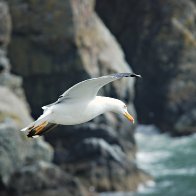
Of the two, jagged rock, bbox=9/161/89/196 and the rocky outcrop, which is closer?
the rocky outcrop

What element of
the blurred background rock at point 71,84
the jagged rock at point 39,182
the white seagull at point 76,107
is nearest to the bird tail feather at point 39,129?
the white seagull at point 76,107

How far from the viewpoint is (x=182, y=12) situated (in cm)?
7200

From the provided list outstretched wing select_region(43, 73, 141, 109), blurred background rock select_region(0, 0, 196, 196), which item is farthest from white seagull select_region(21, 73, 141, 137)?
blurred background rock select_region(0, 0, 196, 196)

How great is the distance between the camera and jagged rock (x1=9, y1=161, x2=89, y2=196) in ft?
145

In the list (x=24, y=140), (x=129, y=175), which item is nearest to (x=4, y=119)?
(x=24, y=140)

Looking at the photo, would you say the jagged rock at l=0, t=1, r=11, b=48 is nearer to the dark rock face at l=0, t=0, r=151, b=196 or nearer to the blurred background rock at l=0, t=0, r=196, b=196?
the blurred background rock at l=0, t=0, r=196, b=196

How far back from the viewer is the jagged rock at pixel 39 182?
145 feet

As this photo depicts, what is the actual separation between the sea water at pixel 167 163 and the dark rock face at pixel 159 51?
6.42ft

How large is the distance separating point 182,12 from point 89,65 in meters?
16.9

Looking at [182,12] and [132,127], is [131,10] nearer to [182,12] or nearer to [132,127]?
[182,12]

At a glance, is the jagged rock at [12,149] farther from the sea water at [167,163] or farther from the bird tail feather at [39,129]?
the bird tail feather at [39,129]

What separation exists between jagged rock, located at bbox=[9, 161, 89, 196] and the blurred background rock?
0.18 feet

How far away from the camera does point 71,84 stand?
57719 mm

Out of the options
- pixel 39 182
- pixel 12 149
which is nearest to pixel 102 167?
pixel 39 182
